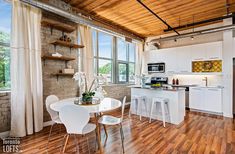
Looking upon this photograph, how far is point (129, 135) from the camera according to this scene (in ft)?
9.59

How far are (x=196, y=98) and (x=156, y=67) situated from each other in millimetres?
1983

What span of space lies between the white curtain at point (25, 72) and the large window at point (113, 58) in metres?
1.95

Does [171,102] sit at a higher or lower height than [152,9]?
lower

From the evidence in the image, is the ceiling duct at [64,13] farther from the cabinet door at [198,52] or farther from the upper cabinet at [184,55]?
the cabinet door at [198,52]

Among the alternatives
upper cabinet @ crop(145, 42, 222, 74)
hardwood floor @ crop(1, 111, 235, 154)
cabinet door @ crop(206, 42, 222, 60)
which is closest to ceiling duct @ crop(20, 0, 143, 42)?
upper cabinet @ crop(145, 42, 222, 74)

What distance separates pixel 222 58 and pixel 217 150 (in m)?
3.25

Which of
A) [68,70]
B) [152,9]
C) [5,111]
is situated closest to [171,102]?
[152,9]

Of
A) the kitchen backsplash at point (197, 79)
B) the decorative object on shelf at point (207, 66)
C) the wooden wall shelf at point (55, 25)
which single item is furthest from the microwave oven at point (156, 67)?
the wooden wall shelf at point (55, 25)

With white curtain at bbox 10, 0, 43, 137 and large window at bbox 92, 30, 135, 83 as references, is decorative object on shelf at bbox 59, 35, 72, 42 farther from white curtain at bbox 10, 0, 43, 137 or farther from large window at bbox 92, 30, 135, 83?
large window at bbox 92, 30, 135, 83

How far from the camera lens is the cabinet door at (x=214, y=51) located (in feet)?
14.7

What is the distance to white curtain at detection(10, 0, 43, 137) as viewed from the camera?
2736 mm

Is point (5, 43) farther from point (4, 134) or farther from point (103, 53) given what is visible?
point (103, 53)

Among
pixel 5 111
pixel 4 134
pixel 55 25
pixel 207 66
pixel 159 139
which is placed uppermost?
pixel 55 25

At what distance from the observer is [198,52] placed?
16.2 feet
